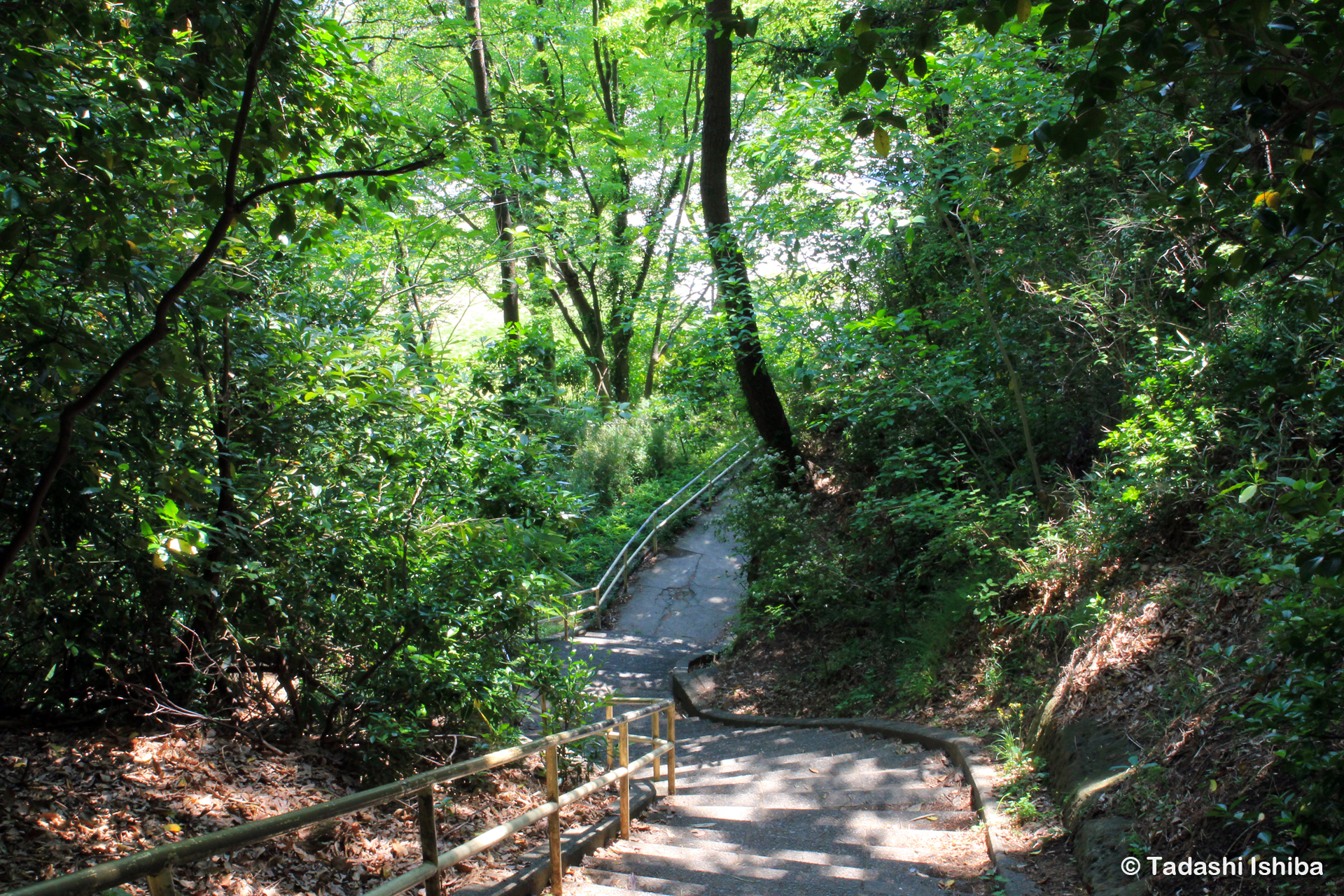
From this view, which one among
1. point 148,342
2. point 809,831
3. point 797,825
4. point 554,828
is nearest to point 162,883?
point 148,342

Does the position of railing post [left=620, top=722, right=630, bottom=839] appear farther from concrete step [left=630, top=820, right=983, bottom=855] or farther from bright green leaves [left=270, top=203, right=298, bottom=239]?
bright green leaves [left=270, top=203, right=298, bottom=239]

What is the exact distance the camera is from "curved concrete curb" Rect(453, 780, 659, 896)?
3.76 meters

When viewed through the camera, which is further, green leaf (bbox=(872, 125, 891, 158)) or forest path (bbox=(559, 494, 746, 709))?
forest path (bbox=(559, 494, 746, 709))

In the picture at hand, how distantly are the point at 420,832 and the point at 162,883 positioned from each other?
1301 millimetres

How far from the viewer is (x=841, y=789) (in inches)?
256

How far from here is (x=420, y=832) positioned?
323 centimetres

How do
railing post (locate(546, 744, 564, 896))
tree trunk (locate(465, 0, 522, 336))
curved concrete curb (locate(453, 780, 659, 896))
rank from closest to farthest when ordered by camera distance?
curved concrete curb (locate(453, 780, 659, 896)) → railing post (locate(546, 744, 564, 896)) → tree trunk (locate(465, 0, 522, 336))

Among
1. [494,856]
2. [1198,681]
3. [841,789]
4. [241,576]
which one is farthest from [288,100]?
[841,789]

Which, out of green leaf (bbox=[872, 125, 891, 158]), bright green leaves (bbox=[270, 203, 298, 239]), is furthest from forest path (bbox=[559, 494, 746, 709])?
green leaf (bbox=[872, 125, 891, 158])

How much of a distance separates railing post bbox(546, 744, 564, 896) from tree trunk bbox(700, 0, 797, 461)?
26.9 ft

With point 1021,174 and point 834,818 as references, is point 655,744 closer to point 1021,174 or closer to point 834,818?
point 834,818

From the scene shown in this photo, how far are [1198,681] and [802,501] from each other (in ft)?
24.3

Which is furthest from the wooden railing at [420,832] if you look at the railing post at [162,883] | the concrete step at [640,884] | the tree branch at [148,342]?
the tree branch at [148,342]

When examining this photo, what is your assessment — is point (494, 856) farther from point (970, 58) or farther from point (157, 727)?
point (970, 58)
